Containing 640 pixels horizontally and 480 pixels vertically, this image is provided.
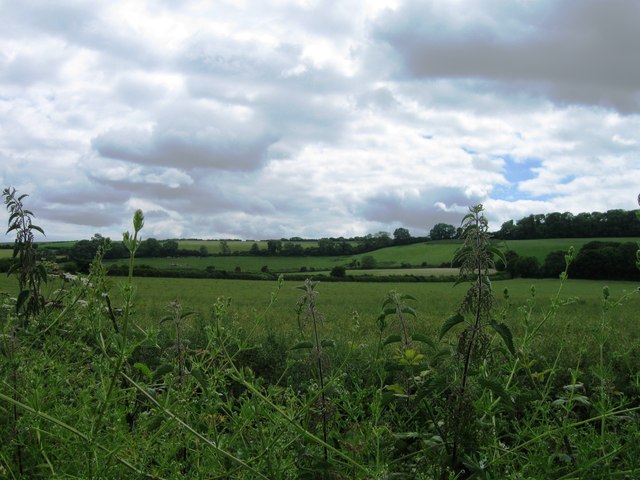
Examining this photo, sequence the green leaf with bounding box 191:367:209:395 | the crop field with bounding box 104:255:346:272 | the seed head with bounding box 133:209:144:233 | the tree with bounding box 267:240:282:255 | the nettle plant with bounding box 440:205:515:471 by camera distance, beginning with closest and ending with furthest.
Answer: the seed head with bounding box 133:209:144:233 → the green leaf with bounding box 191:367:209:395 → the nettle plant with bounding box 440:205:515:471 → the crop field with bounding box 104:255:346:272 → the tree with bounding box 267:240:282:255

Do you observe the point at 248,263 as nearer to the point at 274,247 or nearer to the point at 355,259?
the point at 274,247

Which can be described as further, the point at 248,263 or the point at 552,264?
the point at 248,263

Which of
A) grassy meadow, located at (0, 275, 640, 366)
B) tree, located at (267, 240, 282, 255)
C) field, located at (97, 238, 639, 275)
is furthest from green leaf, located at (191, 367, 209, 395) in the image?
tree, located at (267, 240, 282, 255)

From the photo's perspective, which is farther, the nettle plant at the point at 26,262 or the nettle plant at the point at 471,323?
the nettle plant at the point at 26,262

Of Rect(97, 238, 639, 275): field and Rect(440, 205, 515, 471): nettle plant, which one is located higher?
Rect(440, 205, 515, 471): nettle plant

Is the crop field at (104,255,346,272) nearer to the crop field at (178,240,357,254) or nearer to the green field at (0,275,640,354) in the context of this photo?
the crop field at (178,240,357,254)

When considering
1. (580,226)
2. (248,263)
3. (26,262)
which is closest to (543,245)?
(580,226)

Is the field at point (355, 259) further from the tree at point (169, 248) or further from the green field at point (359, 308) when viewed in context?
the green field at point (359, 308)

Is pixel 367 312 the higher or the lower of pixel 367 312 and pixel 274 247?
the lower

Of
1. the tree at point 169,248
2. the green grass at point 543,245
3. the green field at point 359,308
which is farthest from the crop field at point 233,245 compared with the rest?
the green field at point 359,308

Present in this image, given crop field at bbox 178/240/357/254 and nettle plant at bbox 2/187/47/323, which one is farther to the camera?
crop field at bbox 178/240/357/254

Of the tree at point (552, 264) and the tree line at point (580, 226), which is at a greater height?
the tree line at point (580, 226)

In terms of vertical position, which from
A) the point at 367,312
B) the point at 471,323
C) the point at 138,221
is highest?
the point at 138,221

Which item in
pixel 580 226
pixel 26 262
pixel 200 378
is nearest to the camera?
pixel 200 378
